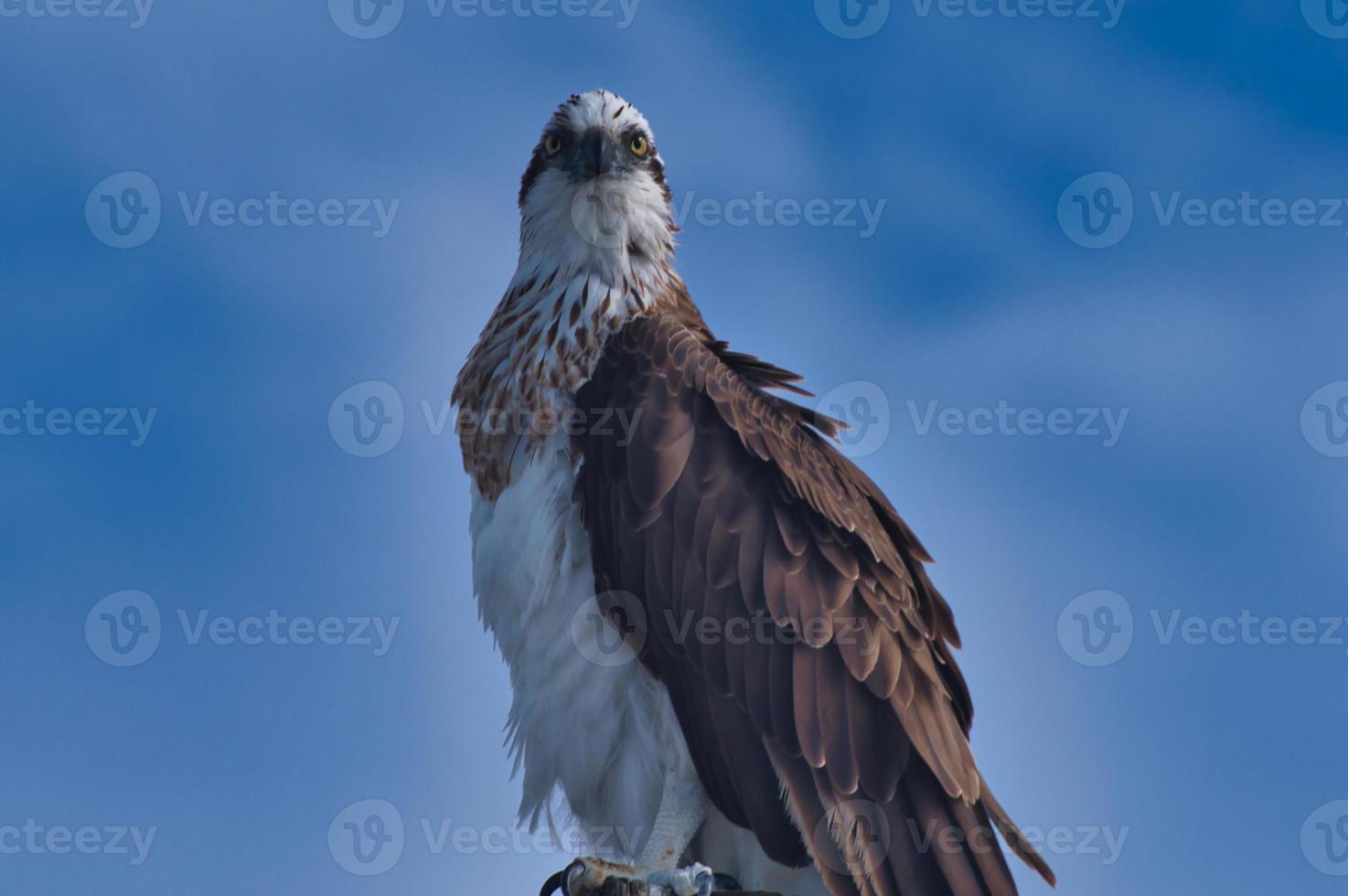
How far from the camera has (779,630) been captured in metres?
6.84

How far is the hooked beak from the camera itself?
799cm

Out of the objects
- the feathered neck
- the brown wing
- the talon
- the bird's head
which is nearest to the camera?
the talon

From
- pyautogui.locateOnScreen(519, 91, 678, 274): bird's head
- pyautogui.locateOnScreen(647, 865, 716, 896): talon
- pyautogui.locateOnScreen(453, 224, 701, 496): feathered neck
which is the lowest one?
pyautogui.locateOnScreen(647, 865, 716, 896): talon

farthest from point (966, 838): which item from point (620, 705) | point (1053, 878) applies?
point (620, 705)

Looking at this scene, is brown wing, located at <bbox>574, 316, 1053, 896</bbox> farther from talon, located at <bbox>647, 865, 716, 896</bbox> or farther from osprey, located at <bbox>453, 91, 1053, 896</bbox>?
talon, located at <bbox>647, 865, 716, 896</bbox>

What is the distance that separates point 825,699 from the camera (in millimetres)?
6738

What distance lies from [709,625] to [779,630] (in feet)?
1.13

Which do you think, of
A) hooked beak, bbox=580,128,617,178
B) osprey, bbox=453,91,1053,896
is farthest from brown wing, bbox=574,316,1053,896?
hooked beak, bbox=580,128,617,178

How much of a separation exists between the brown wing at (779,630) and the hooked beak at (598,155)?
3.77ft

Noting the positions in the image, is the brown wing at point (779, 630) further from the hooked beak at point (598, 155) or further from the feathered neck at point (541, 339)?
the hooked beak at point (598, 155)

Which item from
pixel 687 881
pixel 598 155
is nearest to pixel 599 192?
pixel 598 155

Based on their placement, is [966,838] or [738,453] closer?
[966,838]

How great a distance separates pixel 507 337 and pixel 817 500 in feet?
6.38

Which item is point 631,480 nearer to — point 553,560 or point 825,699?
point 553,560
